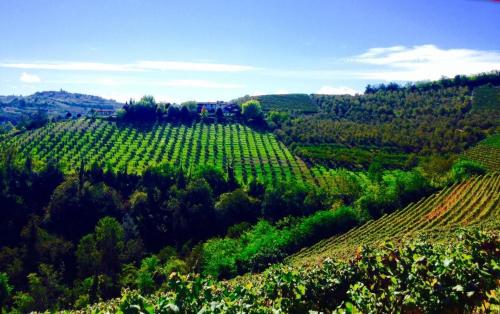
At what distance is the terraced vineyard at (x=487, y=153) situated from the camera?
86.6 m

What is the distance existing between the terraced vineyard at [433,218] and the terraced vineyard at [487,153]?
667 inches

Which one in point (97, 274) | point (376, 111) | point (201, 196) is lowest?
point (97, 274)

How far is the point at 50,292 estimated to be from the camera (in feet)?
171

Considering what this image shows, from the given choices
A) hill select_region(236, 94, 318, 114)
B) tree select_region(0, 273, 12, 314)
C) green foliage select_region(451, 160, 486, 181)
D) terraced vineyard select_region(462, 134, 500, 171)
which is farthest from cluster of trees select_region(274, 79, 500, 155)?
tree select_region(0, 273, 12, 314)

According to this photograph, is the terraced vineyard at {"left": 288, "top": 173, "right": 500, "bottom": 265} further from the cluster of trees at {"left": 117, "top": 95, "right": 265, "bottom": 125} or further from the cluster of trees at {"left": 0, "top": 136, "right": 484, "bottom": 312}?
the cluster of trees at {"left": 117, "top": 95, "right": 265, "bottom": 125}

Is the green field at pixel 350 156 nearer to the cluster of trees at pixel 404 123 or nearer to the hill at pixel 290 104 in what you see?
the cluster of trees at pixel 404 123

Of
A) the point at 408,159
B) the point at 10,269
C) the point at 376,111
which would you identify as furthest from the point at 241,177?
the point at 376,111

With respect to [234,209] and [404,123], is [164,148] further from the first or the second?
[404,123]

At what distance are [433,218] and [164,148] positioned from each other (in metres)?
77.6

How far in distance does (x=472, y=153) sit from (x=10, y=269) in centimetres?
9364

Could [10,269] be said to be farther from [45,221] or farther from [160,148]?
[160,148]

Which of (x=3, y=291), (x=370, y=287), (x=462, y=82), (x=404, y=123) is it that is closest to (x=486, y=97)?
(x=462, y=82)

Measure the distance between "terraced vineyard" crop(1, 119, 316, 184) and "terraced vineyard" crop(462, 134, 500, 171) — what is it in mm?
35316

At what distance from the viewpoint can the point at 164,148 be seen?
4599 inches
